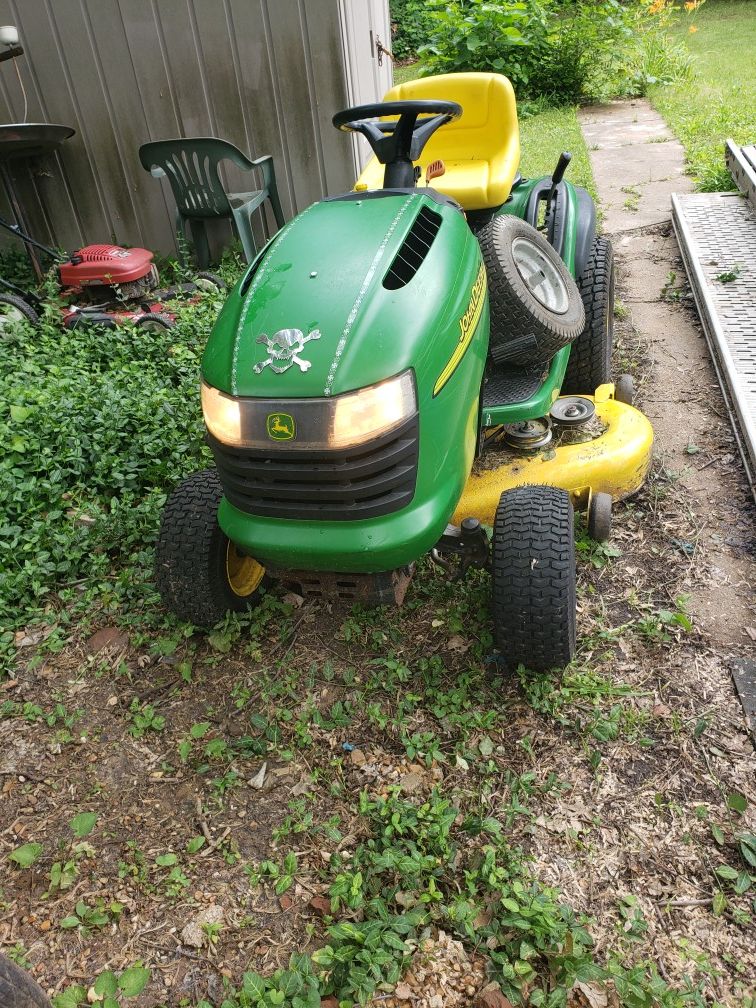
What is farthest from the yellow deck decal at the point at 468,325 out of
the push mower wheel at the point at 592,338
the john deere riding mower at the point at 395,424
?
the push mower wheel at the point at 592,338

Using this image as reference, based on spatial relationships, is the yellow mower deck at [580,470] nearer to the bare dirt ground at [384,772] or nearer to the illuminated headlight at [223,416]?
the bare dirt ground at [384,772]

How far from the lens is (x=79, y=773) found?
1.97 m

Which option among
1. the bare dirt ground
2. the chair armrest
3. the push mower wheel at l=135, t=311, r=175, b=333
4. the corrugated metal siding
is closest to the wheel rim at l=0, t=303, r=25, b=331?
the push mower wheel at l=135, t=311, r=175, b=333

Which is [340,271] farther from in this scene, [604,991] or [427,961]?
[604,991]

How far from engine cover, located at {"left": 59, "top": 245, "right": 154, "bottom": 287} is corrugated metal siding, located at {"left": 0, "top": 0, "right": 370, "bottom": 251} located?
3.17 feet

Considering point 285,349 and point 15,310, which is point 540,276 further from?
point 15,310

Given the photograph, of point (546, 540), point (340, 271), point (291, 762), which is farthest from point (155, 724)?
point (340, 271)

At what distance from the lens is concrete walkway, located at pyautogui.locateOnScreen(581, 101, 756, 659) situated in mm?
2379

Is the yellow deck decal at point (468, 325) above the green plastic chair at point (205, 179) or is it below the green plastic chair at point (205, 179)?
above

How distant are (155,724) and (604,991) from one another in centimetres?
129

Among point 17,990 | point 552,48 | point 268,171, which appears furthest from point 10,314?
point 552,48

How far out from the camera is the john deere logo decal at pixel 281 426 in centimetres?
162

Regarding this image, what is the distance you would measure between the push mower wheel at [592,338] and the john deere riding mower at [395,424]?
16.3 inches

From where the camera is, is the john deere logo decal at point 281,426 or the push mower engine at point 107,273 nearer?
the john deere logo decal at point 281,426
